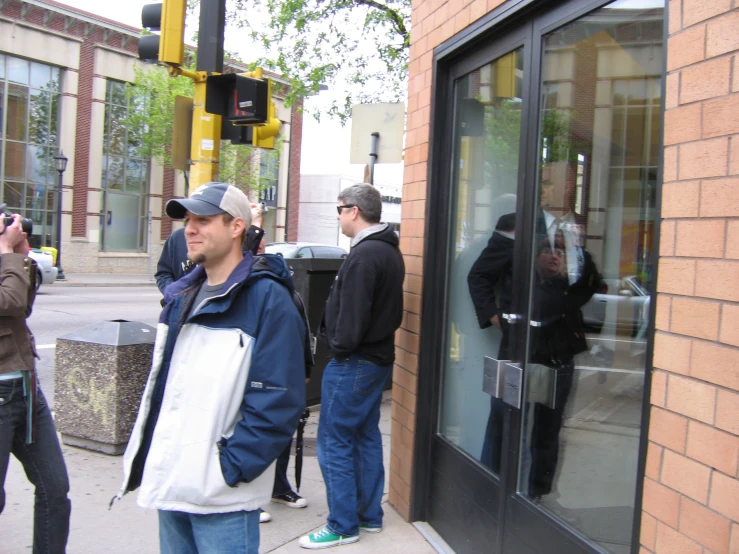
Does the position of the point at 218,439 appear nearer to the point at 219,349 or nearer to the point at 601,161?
the point at 219,349

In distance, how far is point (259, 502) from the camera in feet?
7.80

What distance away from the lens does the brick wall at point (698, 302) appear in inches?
78.1

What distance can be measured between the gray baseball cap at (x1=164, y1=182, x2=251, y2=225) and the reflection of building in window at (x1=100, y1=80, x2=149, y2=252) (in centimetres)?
2797

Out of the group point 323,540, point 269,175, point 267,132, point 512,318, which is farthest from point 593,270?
point 269,175

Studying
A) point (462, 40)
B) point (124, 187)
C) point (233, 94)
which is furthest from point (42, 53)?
point (462, 40)

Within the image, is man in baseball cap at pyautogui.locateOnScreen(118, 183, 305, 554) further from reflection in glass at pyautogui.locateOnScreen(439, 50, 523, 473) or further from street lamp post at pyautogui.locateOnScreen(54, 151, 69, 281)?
street lamp post at pyautogui.locateOnScreen(54, 151, 69, 281)

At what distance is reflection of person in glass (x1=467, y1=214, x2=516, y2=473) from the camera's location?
3543 mm

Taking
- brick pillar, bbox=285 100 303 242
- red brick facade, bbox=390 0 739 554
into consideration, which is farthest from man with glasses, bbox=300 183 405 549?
brick pillar, bbox=285 100 303 242

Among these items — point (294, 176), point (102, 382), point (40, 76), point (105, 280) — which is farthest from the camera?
point (294, 176)

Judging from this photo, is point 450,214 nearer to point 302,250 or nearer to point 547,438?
point 547,438

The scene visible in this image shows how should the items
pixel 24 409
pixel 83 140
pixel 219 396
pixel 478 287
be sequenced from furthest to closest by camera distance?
pixel 83 140
pixel 478 287
pixel 24 409
pixel 219 396

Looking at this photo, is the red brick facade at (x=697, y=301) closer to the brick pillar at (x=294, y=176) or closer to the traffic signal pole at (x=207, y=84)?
the traffic signal pole at (x=207, y=84)

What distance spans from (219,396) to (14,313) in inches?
52.3

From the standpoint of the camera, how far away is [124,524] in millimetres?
4250
